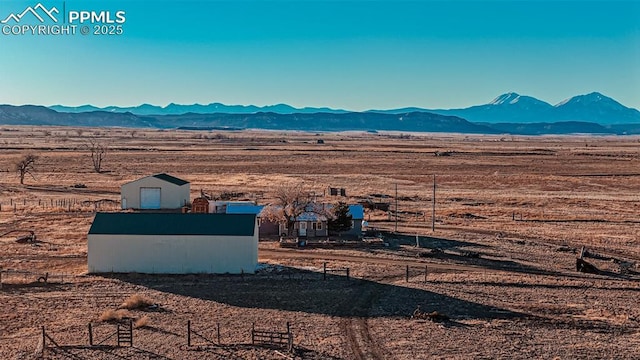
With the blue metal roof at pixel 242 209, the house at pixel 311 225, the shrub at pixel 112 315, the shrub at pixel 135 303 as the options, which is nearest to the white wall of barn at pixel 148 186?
the blue metal roof at pixel 242 209

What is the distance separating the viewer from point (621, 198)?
76438mm

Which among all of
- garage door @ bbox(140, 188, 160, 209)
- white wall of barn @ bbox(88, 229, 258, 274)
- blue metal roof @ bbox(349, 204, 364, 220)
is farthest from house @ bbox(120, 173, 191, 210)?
white wall of barn @ bbox(88, 229, 258, 274)

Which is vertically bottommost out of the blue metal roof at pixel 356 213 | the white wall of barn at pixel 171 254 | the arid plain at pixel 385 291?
the arid plain at pixel 385 291

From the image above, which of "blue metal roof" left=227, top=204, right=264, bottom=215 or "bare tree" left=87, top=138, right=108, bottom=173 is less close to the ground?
"bare tree" left=87, top=138, right=108, bottom=173

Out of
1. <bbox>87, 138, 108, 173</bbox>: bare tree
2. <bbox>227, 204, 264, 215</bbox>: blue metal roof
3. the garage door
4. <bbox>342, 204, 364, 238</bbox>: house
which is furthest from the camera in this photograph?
<bbox>87, 138, 108, 173</bbox>: bare tree

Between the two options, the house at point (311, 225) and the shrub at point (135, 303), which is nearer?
the shrub at point (135, 303)

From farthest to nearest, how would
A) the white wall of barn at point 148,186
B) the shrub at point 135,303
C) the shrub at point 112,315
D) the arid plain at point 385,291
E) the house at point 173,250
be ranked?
the white wall of barn at point 148,186
the house at point 173,250
the shrub at point 135,303
the shrub at point 112,315
the arid plain at point 385,291

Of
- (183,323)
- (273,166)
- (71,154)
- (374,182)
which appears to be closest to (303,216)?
(183,323)

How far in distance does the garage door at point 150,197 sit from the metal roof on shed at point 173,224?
823 inches

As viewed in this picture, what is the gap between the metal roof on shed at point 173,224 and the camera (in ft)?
128

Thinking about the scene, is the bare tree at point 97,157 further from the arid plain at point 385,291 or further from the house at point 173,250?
the house at point 173,250

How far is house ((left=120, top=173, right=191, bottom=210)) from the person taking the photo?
200 feet

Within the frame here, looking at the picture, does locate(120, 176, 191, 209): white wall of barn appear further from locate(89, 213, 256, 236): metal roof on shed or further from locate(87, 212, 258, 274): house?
locate(87, 212, 258, 274): house

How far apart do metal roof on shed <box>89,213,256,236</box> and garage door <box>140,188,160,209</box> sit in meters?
20.9
